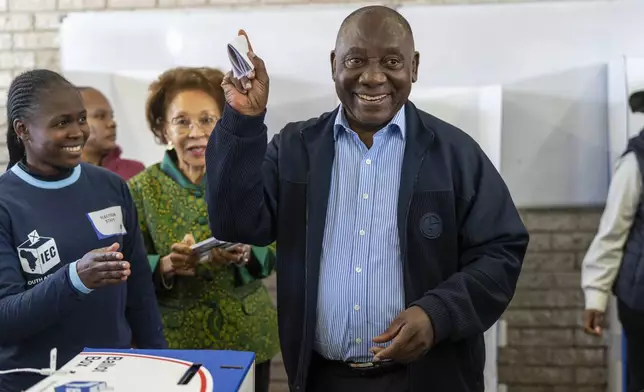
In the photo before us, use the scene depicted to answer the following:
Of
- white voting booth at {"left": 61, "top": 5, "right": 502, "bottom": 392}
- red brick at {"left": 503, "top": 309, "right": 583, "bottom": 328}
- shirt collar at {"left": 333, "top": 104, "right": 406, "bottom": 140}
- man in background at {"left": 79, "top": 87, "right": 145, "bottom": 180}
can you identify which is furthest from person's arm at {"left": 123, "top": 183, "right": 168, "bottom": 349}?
red brick at {"left": 503, "top": 309, "right": 583, "bottom": 328}

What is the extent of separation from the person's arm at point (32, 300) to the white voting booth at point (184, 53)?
1360mm

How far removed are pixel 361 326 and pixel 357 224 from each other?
0.61 feet

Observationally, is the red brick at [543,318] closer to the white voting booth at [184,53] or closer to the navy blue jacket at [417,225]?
the white voting booth at [184,53]

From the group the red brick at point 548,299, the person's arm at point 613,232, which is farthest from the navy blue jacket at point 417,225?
the red brick at point 548,299

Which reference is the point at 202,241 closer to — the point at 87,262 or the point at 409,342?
the point at 87,262

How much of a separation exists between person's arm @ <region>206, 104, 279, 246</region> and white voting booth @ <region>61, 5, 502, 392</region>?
1.38m

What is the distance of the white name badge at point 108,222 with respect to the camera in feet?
4.47

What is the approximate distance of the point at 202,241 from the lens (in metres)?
1.76

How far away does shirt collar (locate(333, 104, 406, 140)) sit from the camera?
1.25 m

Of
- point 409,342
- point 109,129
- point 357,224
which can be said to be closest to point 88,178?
point 357,224

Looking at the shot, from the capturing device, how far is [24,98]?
136cm

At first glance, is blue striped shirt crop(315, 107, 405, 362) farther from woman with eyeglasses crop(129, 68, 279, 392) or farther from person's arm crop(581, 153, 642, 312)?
person's arm crop(581, 153, 642, 312)

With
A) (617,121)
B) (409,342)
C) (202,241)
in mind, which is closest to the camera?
(409,342)

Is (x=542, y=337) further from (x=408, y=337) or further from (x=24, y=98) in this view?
(x=24, y=98)
